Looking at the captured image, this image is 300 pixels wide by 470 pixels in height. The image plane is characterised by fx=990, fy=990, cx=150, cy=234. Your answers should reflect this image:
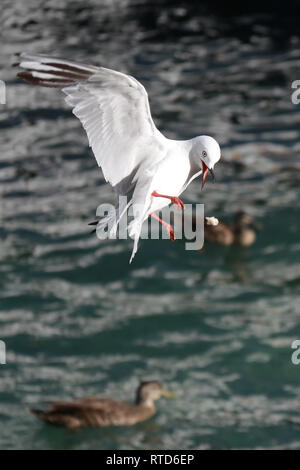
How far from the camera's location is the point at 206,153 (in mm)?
3918

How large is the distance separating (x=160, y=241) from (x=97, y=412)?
4.26m

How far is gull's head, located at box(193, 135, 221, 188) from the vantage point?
12.7 feet

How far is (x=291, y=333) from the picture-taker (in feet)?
52.1

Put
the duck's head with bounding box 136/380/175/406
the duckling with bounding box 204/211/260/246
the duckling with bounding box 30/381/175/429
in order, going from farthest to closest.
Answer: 1. the duckling with bounding box 204/211/260/246
2. the duck's head with bounding box 136/380/175/406
3. the duckling with bounding box 30/381/175/429

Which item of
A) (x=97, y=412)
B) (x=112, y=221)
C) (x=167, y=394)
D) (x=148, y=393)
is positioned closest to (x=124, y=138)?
(x=112, y=221)

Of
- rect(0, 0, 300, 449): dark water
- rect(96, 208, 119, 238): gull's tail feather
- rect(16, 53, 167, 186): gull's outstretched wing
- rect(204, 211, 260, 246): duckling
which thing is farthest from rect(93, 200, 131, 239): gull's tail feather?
rect(204, 211, 260, 246): duckling

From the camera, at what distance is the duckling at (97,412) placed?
523 inches

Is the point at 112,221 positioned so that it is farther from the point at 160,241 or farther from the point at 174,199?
the point at 160,241

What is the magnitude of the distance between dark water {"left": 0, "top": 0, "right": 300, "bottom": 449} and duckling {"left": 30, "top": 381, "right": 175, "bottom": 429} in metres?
0.61

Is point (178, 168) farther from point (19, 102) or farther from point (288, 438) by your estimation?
point (19, 102)

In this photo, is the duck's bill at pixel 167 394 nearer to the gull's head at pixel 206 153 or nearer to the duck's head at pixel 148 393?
the duck's head at pixel 148 393

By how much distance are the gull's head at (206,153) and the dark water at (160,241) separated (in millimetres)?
11142

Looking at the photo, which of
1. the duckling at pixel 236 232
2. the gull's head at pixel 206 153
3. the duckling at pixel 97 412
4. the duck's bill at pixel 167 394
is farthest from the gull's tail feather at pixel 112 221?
the duckling at pixel 236 232

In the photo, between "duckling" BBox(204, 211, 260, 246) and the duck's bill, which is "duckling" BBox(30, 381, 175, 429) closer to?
the duck's bill
